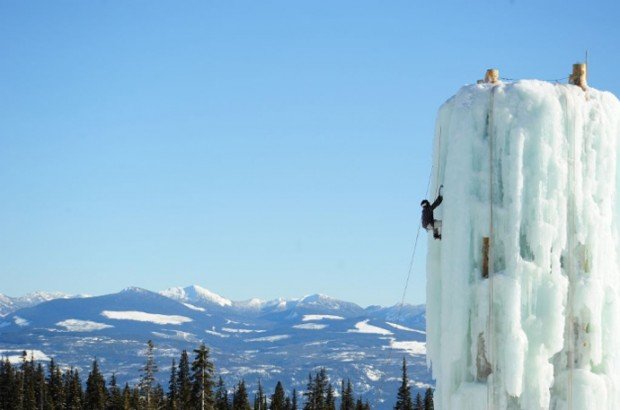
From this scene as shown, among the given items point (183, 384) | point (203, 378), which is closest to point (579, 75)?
point (203, 378)

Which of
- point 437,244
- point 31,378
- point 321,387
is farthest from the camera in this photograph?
point 31,378

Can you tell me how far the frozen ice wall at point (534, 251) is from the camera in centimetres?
1335

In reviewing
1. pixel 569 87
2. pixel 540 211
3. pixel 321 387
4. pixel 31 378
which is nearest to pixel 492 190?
pixel 540 211

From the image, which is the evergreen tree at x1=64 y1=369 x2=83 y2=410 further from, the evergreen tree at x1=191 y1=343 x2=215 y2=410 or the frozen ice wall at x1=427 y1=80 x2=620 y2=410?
the frozen ice wall at x1=427 y1=80 x2=620 y2=410

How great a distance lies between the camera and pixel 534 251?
13.4m

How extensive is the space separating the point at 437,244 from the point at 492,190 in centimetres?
137

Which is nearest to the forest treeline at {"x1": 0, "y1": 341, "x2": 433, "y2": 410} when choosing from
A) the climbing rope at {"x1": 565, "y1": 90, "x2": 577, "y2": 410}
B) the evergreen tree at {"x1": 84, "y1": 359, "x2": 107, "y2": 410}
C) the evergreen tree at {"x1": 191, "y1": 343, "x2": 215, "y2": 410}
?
the evergreen tree at {"x1": 84, "y1": 359, "x2": 107, "y2": 410}

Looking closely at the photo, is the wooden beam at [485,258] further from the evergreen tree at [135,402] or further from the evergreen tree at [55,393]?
the evergreen tree at [55,393]

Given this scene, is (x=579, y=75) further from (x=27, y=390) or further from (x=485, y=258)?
(x=27, y=390)

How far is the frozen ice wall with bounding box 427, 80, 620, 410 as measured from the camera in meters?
13.4

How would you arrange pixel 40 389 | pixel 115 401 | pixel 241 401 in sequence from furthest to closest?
1. pixel 40 389
2. pixel 115 401
3. pixel 241 401

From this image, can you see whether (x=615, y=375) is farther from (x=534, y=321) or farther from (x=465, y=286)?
(x=465, y=286)

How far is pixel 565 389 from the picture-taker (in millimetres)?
13430

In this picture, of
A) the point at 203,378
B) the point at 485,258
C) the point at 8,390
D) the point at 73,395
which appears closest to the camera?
the point at 485,258
